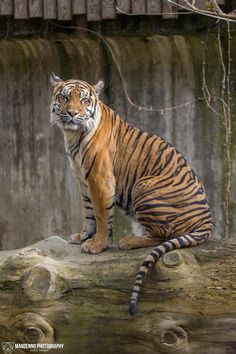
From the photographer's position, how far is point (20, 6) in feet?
33.7

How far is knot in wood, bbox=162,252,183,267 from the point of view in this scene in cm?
659

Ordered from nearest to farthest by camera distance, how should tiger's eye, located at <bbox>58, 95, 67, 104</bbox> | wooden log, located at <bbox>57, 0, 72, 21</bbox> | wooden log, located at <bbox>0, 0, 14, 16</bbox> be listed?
tiger's eye, located at <bbox>58, 95, 67, 104</bbox>
wooden log, located at <bbox>57, 0, 72, 21</bbox>
wooden log, located at <bbox>0, 0, 14, 16</bbox>

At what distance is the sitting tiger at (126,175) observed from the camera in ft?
23.4

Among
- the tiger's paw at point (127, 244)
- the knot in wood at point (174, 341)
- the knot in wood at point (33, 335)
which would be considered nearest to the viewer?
the knot in wood at point (174, 341)

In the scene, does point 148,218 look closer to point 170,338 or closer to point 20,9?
point 170,338

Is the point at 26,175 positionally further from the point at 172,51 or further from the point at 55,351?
the point at 55,351

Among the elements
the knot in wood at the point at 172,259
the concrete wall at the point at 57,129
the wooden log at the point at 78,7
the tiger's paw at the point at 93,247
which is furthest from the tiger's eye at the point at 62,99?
the concrete wall at the point at 57,129

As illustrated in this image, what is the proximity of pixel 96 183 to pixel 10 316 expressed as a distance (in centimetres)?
119

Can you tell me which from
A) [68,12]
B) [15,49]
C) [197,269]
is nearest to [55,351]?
[197,269]

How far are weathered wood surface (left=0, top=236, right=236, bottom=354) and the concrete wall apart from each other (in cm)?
402

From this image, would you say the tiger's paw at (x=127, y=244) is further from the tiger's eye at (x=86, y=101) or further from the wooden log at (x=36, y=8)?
the wooden log at (x=36, y=8)

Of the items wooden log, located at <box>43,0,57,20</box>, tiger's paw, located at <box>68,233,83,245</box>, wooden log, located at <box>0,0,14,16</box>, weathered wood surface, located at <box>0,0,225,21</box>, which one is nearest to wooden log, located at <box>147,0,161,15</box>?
weathered wood surface, located at <box>0,0,225,21</box>

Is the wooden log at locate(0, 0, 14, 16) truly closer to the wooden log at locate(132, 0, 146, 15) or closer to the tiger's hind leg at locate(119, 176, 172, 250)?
the wooden log at locate(132, 0, 146, 15)

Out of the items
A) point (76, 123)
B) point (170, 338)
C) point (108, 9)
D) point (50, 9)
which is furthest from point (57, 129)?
point (170, 338)
